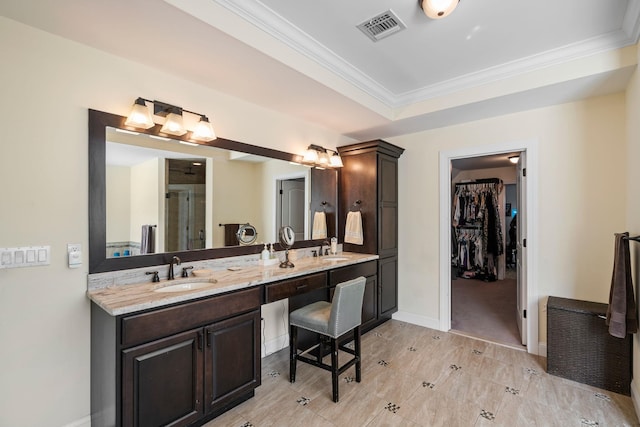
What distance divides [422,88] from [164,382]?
3.23 metres

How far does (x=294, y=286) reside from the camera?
7.81 feet

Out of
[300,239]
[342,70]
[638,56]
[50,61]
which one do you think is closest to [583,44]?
[638,56]

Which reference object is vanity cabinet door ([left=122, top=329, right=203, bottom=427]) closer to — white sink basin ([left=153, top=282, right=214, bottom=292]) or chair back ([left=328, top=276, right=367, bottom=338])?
white sink basin ([left=153, top=282, right=214, bottom=292])

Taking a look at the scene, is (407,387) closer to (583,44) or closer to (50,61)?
(583,44)

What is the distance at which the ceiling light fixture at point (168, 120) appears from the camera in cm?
197

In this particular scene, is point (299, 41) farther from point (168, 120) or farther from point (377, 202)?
point (377, 202)

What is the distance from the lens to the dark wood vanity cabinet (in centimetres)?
153

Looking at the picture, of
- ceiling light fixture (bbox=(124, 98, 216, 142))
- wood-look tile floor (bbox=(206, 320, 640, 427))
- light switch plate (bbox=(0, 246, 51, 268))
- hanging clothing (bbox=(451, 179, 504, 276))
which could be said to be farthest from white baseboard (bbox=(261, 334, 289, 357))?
hanging clothing (bbox=(451, 179, 504, 276))

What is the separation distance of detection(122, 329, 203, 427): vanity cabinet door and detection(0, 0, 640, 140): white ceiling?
5.81 feet

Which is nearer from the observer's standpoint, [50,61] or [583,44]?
[50,61]

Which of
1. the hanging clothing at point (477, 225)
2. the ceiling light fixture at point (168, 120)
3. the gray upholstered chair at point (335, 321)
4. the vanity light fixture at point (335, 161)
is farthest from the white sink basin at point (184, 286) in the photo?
the hanging clothing at point (477, 225)

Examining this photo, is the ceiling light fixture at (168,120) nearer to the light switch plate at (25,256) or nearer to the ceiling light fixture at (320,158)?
the light switch plate at (25,256)

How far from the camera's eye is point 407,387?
2344 millimetres

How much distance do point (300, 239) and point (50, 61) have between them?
2.40 metres
